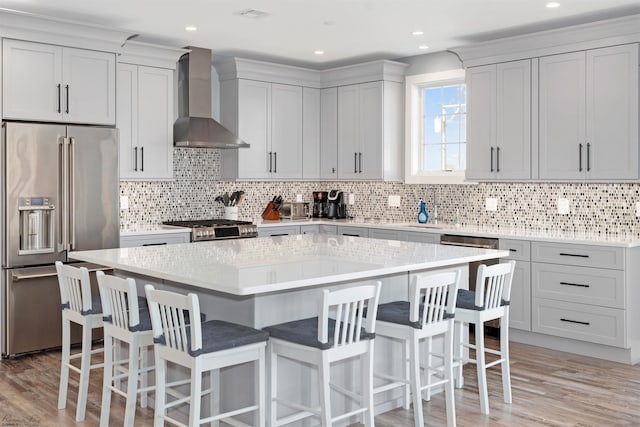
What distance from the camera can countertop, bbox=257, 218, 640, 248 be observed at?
5.05 metres

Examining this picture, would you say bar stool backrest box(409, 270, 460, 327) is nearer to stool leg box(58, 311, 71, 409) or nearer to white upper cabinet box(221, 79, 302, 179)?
stool leg box(58, 311, 71, 409)

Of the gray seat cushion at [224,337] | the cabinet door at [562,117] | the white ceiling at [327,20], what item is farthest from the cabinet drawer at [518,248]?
the gray seat cushion at [224,337]

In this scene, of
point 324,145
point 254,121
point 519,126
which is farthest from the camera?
point 324,145

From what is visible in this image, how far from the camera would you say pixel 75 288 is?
3.72 meters

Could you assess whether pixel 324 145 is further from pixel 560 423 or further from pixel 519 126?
pixel 560 423

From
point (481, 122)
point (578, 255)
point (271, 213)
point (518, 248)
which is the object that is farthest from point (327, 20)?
point (578, 255)

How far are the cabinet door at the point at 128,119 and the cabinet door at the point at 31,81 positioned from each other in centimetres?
71

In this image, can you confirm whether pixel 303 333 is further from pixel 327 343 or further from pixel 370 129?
pixel 370 129

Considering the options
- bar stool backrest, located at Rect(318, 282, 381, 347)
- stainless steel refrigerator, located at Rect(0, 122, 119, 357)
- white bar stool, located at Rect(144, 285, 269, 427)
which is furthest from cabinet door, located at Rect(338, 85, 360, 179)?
white bar stool, located at Rect(144, 285, 269, 427)

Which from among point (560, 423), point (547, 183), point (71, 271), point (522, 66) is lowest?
point (560, 423)

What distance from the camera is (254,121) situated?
6918 mm

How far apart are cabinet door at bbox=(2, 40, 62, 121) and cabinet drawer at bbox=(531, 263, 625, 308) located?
3.90m

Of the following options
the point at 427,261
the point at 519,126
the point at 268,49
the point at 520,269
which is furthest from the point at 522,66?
the point at 427,261

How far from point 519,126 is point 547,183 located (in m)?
0.58
